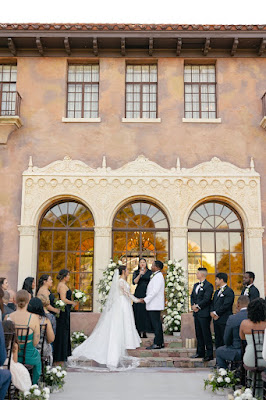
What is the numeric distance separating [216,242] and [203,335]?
4369mm

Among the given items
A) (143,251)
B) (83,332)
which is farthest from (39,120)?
(83,332)

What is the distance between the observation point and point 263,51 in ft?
48.5

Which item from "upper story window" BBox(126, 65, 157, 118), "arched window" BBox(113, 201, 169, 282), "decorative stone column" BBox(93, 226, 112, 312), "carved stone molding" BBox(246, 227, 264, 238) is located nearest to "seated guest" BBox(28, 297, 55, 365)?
"decorative stone column" BBox(93, 226, 112, 312)

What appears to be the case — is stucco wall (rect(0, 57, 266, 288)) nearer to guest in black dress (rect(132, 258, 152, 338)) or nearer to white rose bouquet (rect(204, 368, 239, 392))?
guest in black dress (rect(132, 258, 152, 338))

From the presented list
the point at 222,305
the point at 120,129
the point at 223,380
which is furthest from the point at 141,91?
the point at 223,380

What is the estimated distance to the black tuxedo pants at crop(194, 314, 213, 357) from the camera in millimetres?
10148

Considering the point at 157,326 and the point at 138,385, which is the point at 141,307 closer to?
the point at 157,326

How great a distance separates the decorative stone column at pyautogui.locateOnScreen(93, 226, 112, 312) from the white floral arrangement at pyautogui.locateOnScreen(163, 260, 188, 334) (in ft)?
6.43

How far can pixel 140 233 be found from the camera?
559 inches

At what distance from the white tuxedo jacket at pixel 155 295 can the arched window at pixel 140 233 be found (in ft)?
10.2

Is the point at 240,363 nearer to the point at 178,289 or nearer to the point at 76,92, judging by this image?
the point at 178,289

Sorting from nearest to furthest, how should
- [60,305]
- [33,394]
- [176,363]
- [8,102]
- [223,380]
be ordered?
[33,394] < [223,380] < [60,305] < [176,363] < [8,102]

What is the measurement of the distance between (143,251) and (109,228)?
1.24 meters

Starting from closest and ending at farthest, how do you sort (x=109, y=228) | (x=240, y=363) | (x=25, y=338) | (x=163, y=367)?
1. (x=25, y=338)
2. (x=240, y=363)
3. (x=163, y=367)
4. (x=109, y=228)
